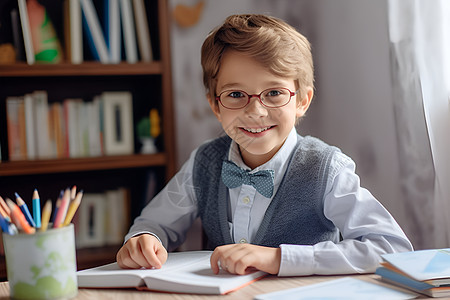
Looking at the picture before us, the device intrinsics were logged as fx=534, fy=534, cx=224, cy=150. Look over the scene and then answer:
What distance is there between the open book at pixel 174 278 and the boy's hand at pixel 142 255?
0.02 m

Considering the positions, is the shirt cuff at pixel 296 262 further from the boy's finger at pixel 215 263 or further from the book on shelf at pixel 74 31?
the book on shelf at pixel 74 31

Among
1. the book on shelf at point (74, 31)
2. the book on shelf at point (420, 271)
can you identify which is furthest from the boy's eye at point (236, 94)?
the book on shelf at point (74, 31)

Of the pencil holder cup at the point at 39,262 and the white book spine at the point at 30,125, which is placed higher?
the white book spine at the point at 30,125

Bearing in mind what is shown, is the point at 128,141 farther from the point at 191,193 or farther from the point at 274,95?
the point at 274,95

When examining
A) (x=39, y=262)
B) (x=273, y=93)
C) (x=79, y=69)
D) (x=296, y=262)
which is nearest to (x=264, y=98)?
(x=273, y=93)

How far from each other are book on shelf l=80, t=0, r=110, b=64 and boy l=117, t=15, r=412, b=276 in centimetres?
87

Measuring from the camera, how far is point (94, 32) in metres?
2.10

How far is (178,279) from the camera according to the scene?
91cm

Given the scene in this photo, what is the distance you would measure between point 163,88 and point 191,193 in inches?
30.5

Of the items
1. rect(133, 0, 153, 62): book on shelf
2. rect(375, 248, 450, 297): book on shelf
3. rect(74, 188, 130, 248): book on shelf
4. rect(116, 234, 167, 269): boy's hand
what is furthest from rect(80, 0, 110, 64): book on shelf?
rect(375, 248, 450, 297): book on shelf

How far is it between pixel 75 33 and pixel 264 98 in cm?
114

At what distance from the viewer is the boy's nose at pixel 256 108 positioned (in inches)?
47.4

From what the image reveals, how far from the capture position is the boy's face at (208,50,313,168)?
1211 mm

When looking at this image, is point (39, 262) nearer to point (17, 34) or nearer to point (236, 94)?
point (236, 94)
